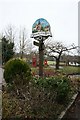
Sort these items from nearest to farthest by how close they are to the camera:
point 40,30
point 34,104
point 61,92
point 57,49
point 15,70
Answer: point 34,104, point 61,92, point 15,70, point 40,30, point 57,49

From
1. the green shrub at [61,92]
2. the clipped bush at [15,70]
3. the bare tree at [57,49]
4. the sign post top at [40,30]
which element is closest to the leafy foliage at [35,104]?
the green shrub at [61,92]

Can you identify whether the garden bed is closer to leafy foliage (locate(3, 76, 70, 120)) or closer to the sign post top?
leafy foliage (locate(3, 76, 70, 120))

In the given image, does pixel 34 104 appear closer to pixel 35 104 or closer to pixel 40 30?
pixel 35 104

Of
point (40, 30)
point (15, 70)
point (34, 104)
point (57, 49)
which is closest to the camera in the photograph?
point (34, 104)

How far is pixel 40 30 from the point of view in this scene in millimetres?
9289

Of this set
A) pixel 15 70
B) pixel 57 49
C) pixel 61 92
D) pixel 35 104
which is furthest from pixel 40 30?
pixel 57 49

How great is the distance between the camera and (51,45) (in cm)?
2675

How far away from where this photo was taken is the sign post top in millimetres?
9219

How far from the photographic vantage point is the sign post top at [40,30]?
30.2 ft

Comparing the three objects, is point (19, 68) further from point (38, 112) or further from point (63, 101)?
point (38, 112)

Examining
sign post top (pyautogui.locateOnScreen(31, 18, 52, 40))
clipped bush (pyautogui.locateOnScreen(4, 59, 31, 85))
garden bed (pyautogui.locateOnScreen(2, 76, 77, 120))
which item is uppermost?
sign post top (pyautogui.locateOnScreen(31, 18, 52, 40))

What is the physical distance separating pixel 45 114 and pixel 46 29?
4.64 meters

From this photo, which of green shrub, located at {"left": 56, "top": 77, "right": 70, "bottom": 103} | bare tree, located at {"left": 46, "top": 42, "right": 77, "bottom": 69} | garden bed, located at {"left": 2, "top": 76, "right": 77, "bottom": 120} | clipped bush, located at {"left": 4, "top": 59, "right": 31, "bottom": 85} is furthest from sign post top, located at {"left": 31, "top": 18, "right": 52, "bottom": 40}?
bare tree, located at {"left": 46, "top": 42, "right": 77, "bottom": 69}

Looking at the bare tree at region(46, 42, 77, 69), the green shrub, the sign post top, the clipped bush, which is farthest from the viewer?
the bare tree at region(46, 42, 77, 69)
